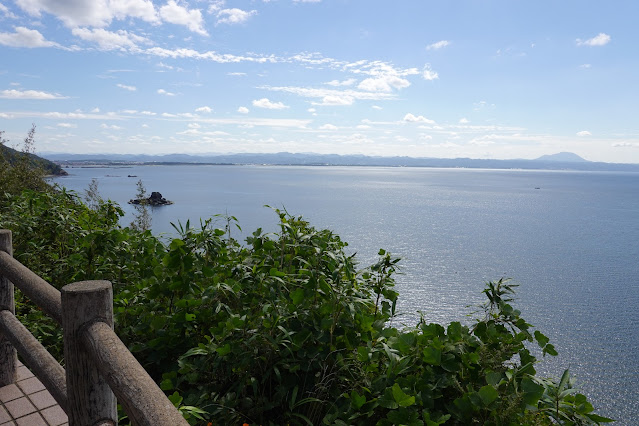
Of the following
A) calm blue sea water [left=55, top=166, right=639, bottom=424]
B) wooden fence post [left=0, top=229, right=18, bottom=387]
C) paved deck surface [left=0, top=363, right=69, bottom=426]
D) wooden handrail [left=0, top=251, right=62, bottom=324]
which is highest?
wooden handrail [left=0, top=251, right=62, bottom=324]

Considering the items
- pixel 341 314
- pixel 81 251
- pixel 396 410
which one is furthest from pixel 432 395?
pixel 81 251

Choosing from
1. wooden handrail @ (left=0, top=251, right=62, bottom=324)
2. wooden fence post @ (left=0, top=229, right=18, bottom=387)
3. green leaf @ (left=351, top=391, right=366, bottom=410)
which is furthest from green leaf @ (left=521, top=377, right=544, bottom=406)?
wooden fence post @ (left=0, top=229, right=18, bottom=387)

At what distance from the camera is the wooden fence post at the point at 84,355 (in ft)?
5.46

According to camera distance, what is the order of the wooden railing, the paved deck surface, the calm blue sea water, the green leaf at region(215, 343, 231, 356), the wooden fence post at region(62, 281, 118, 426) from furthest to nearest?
the calm blue sea water < the paved deck surface < the green leaf at region(215, 343, 231, 356) < the wooden fence post at region(62, 281, 118, 426) < the wooden railing

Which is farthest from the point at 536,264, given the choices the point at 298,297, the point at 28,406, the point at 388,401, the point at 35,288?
the point at 35,288

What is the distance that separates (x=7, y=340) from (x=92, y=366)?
2015 mm

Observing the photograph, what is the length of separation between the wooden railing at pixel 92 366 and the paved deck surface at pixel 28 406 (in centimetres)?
61

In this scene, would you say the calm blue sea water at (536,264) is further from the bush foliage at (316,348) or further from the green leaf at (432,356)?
the green leaf at (432,356)

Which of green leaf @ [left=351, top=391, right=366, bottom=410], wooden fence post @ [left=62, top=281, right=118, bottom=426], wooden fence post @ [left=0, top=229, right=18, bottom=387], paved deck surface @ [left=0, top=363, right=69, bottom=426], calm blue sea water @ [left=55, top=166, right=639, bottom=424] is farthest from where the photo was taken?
calm blue sea water @ [left=55, top=166, right=639, bottom=424]

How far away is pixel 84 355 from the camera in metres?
1.76

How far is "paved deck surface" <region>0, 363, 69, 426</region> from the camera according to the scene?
2807 mm

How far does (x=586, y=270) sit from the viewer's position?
35156 mm

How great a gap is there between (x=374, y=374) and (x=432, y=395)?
0.45 metres

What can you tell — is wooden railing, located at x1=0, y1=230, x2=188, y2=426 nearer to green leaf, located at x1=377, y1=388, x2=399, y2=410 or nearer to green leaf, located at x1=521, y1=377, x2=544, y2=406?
green leaf, located at x1=377, y1=388, x2=399, y2=410
